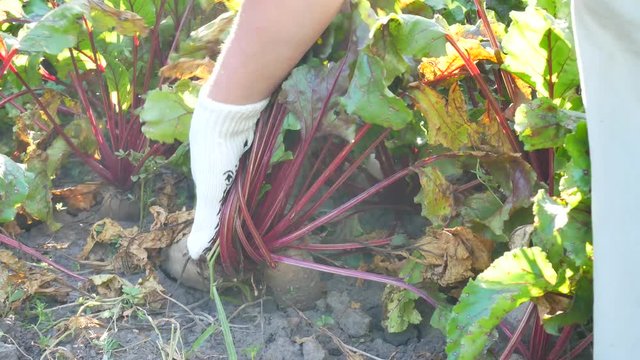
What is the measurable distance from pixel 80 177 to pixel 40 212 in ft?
1.09

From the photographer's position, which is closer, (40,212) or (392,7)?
(392,7)

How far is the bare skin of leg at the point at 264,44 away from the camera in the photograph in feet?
6.48

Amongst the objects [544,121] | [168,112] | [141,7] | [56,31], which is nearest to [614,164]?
[544,121]

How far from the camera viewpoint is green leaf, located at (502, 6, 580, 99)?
197cm

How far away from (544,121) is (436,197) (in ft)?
1.27

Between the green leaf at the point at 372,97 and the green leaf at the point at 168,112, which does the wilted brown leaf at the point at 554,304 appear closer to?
the green leaf at the point at 372,97

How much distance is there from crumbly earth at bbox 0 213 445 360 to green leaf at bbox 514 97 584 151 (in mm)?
602

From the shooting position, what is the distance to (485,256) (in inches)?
84.4

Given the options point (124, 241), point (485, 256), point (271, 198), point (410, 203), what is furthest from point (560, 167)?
point (124, 241)

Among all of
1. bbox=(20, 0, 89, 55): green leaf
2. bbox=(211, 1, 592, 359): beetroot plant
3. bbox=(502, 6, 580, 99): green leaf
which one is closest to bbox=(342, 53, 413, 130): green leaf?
bbox=(211, 1, 592, 359): beetroot plant

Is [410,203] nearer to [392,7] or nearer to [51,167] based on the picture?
[392,7]

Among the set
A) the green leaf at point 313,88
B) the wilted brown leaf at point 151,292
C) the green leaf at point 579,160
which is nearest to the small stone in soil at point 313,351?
the wilted brown leaf at point 151,292

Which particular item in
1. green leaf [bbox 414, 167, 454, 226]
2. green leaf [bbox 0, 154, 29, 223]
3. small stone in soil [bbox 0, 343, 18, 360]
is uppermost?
green leaf [bbox 414, 167, 454, 226]

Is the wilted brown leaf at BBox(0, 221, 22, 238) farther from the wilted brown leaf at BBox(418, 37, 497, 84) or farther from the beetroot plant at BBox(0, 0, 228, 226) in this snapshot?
the wilted brown leaf at BBox(418, 37, 497, 84)
